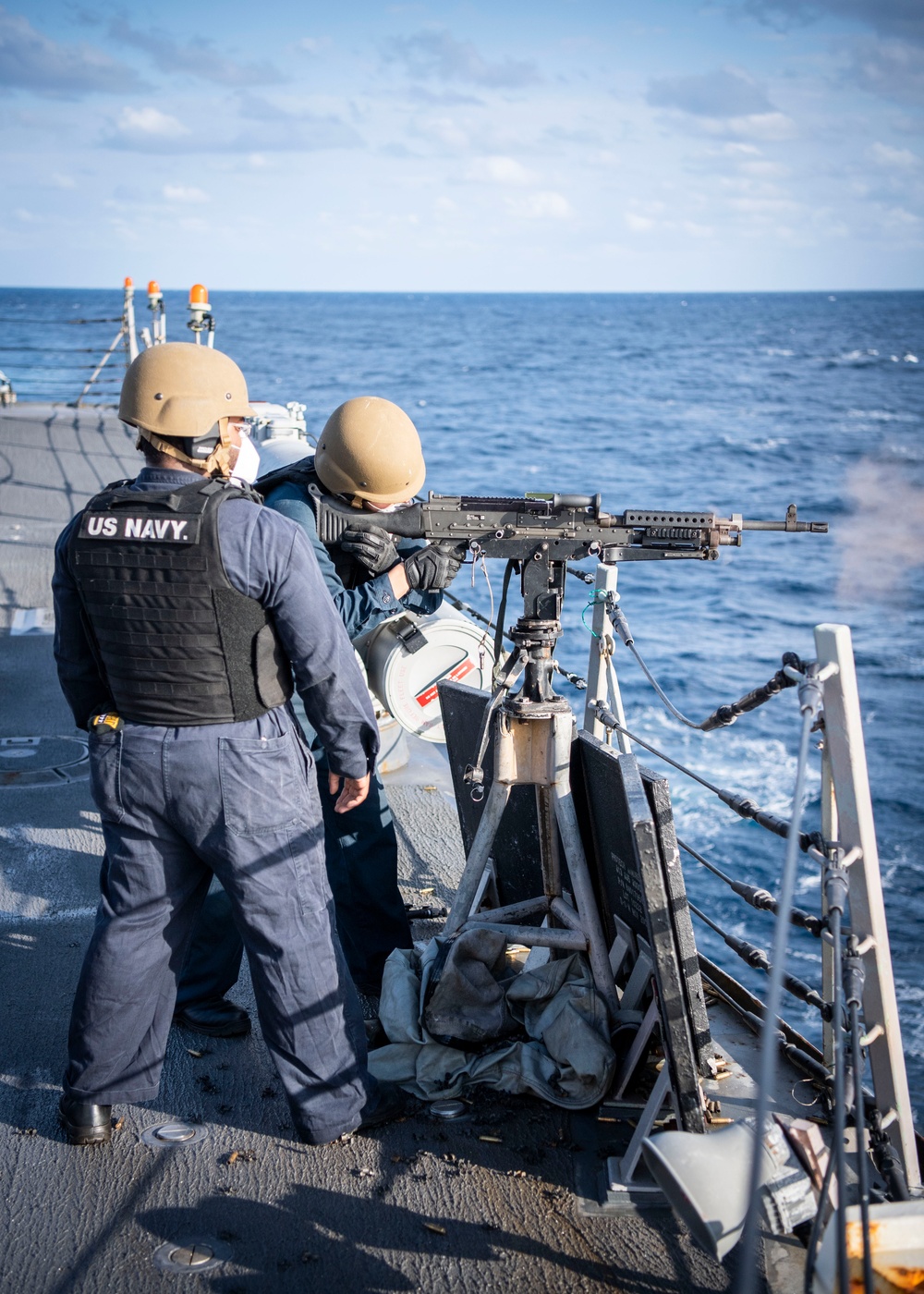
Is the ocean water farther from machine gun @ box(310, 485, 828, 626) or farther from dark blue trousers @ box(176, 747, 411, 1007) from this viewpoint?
machine gun @ box(310, 485, 828, 626)

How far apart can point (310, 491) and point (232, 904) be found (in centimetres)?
148

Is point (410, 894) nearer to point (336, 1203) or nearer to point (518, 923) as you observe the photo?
point (518, 923)

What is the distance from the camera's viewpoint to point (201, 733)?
2.96m

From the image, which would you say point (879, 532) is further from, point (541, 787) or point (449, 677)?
point (541, 787)

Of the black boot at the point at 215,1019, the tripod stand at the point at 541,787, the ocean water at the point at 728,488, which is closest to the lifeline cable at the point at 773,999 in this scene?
the tripod stand at the point at 541,787

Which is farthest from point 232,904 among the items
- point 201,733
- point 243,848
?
point 201,733

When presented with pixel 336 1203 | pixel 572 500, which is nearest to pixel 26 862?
pixel 336 1203

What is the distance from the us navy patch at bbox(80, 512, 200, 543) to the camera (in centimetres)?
282

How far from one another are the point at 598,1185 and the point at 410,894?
189 cm

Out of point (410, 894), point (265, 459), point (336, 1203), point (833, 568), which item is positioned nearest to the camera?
point (336, 1203)

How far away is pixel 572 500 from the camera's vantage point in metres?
3.75

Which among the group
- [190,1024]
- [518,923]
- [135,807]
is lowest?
[190,1024]

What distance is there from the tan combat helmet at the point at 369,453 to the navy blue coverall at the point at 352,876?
12cm

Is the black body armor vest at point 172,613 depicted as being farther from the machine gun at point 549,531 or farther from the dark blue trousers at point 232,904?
the machine gun at point 549,531
